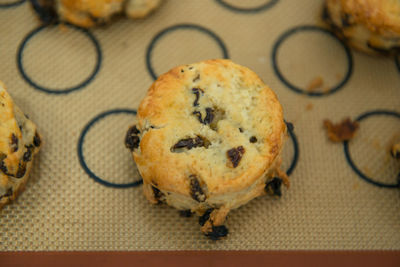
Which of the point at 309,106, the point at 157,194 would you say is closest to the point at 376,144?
the point at 309,106

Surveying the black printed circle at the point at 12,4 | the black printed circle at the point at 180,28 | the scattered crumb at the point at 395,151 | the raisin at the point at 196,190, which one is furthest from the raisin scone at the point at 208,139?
the black printed circle at the point at 12,4

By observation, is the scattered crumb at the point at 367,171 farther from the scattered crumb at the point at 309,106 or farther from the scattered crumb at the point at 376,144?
the scattered crumb at the point at 309,106

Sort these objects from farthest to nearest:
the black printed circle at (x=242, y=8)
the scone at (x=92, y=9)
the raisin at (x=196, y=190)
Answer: the black printed circle at (x=242, y=8)
the scone at (x=92, y=9)
the raisin at (x=196, y=190)

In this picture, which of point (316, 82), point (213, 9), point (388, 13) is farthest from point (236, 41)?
point (388, 13)

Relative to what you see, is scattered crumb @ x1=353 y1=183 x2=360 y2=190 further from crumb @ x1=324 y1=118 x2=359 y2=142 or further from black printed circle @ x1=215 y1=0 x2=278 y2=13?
black printed circle @ x1=215 y1=0 x2=278 y2=13

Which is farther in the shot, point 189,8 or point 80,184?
point 189,8

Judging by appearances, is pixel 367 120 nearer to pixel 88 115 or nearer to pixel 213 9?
pixel 213 9
